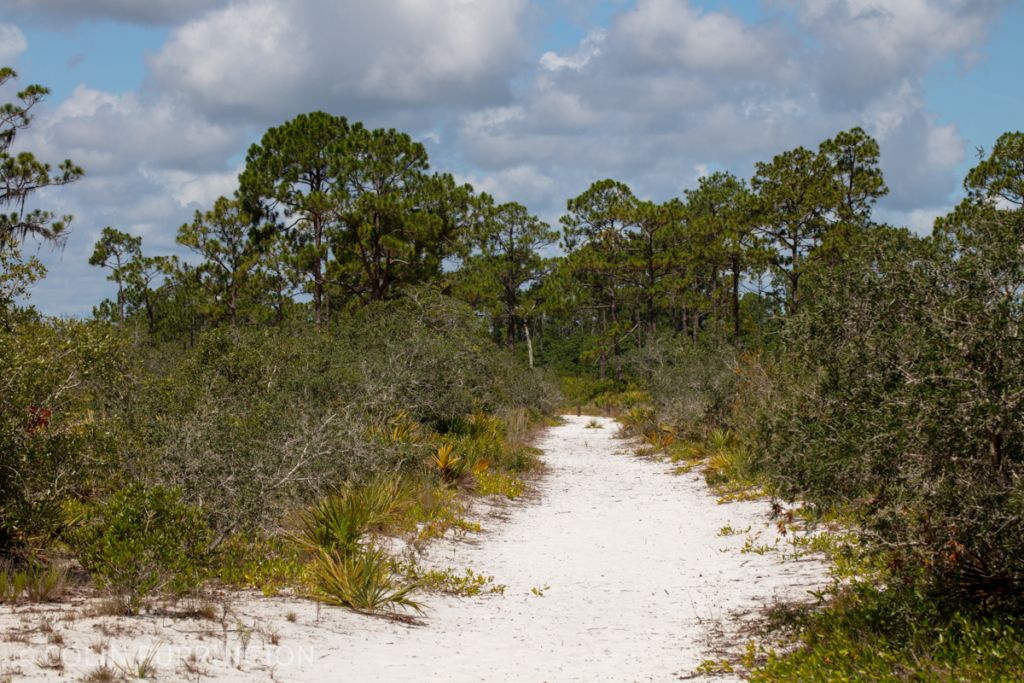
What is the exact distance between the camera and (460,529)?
1191 centimetres

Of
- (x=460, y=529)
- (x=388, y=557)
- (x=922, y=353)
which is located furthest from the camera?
(x=460, y=529)

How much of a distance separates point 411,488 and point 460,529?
1334 mm

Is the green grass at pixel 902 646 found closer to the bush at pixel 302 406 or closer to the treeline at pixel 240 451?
the treeline at pixel 240 451

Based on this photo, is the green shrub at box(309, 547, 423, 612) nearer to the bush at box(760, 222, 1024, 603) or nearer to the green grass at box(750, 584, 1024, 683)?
the green grass at box(750, 584, 1024, 683)

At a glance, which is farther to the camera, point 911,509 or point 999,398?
point 911,509

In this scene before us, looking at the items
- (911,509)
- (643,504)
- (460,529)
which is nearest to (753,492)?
(643,504)

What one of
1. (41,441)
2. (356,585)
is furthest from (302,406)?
(41,441)

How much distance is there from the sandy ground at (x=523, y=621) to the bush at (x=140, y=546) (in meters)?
0.29

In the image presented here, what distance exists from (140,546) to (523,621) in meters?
3.71

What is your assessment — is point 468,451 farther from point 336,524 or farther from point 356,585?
point 356,585

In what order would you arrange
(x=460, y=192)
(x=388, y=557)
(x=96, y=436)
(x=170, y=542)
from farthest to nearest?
(x=460, y=192)
(x=388, y=557)
(x=96, y=436)
(x=170, y=542)

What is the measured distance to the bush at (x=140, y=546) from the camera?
6.25 metres

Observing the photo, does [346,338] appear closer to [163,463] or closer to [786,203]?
[163,463]

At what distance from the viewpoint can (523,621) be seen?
8.20 meters
